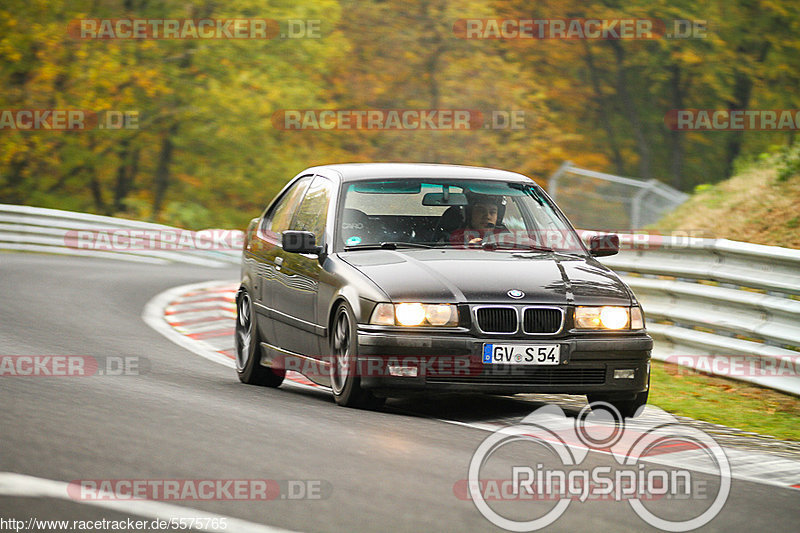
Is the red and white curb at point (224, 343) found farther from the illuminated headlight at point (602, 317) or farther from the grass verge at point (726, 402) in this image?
the illuminated headlight at point (602, 317)

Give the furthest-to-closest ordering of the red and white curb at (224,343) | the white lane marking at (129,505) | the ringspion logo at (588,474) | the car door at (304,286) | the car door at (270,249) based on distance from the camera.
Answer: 1. the car door at (270,249)
2. the car door at (304,286)
3. the red and white curb at (224,343)
4. the ringspion logo at (588,474)
5. the white lane marking at (129,505)

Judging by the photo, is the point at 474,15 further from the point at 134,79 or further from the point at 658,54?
the point at 134,79

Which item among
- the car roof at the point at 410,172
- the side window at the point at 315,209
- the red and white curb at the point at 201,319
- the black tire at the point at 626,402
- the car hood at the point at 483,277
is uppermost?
the car roof at the point at 410,172

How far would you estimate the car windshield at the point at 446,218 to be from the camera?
9094 mm

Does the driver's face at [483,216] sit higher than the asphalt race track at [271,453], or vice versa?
the driver's face at [483,216]

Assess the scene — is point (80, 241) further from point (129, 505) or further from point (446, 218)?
point (129, 505)

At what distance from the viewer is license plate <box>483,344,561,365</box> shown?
7902 millimetres

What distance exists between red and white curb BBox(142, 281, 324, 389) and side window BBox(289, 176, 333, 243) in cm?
137

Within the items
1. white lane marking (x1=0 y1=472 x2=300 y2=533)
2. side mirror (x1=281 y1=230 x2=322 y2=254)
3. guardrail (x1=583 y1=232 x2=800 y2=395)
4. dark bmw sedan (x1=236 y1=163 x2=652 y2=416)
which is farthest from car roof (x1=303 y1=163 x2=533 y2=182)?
white lane marking (x1=0 y1=472 x2=300 y2=533)

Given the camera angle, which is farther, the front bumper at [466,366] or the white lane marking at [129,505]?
the front bumper at [466,366]

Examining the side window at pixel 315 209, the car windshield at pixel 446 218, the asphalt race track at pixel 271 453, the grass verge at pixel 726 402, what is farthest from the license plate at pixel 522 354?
the side window at pixel 315 209

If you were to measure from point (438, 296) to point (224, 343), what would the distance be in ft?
18.3

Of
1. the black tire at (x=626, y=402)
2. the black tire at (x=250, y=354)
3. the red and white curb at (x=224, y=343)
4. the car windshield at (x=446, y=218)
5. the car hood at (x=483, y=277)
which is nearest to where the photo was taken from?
the red and white curb at (x=224, y=343)

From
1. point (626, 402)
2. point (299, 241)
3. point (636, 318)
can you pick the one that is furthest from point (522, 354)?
point (299, 241)
